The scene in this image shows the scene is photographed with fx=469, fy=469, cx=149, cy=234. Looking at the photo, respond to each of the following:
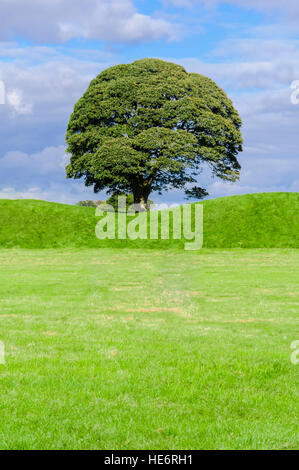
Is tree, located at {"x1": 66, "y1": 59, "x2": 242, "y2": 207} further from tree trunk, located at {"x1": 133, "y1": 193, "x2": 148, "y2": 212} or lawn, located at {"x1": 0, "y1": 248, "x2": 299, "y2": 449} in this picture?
lawn, located at {"x1": 0, "y1": 248, "x2": 299, "y2": 449}

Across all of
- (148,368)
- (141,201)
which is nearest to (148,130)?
(141,201)

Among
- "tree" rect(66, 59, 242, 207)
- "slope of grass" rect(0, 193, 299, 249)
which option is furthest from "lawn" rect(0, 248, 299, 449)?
"tree" rect(66, 59, 242, 207)

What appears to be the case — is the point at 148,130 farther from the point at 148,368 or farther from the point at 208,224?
the point at 148,368

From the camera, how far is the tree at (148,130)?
5381cm

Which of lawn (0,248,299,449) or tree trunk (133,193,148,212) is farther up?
tree trunk (133,193,148,212)

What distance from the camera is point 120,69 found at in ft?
196

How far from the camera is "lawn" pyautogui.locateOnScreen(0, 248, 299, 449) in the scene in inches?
280

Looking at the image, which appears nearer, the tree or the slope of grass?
the slope of grass

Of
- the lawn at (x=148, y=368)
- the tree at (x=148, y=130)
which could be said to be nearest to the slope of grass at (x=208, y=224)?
the tree at (x=148, y=130)

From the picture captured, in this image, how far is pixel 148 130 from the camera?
53781mm

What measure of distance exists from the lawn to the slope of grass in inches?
916

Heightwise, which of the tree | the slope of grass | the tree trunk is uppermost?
the tree
